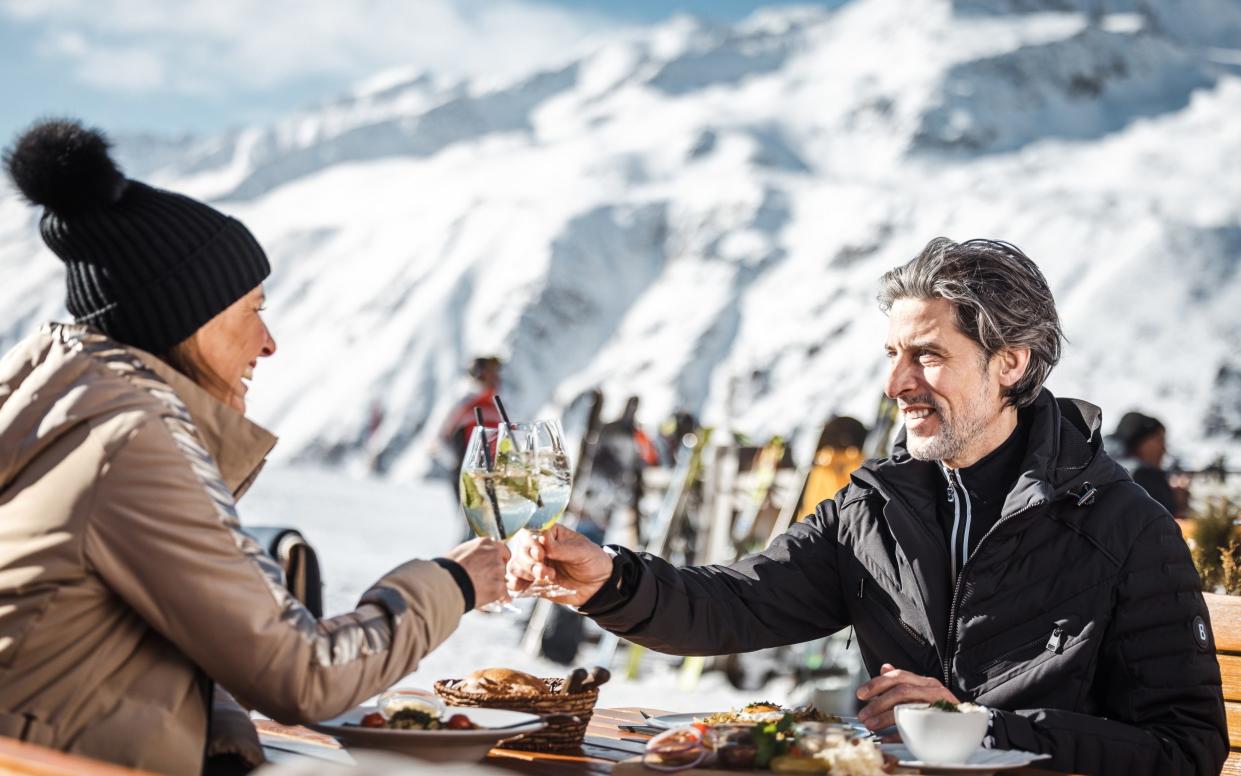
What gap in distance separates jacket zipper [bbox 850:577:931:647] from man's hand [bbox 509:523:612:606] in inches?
23.0

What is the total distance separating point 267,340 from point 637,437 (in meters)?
10.0

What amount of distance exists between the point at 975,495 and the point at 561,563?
0.92m

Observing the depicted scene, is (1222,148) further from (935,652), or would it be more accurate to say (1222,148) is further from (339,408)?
(935,652)

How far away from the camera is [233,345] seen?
209 centimetres

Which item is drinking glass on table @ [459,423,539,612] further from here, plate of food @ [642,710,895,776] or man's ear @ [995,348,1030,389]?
man's ear @ [995,348,1030,389]

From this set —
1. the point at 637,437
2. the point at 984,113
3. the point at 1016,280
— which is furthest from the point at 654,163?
the point at 1016,280

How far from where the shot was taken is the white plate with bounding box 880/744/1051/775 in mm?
1971

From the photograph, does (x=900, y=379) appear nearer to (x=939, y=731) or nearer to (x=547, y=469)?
(x=547, y=469)

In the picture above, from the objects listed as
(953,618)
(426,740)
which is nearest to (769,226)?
(953,618)

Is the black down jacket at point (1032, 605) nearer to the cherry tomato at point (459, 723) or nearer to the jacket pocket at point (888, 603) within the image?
the jacket pocket at point (888, 603)

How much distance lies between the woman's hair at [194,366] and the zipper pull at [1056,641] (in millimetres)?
1597

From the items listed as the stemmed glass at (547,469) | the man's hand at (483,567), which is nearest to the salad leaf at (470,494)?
the stemmed glass at (547,469)

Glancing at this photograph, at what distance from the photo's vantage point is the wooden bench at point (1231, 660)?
2867 millimetres

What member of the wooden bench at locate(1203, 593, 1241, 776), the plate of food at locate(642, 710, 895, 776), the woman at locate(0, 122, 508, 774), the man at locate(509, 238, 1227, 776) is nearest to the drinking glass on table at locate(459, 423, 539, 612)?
the man at locate(509, 238, 1227, 776)
